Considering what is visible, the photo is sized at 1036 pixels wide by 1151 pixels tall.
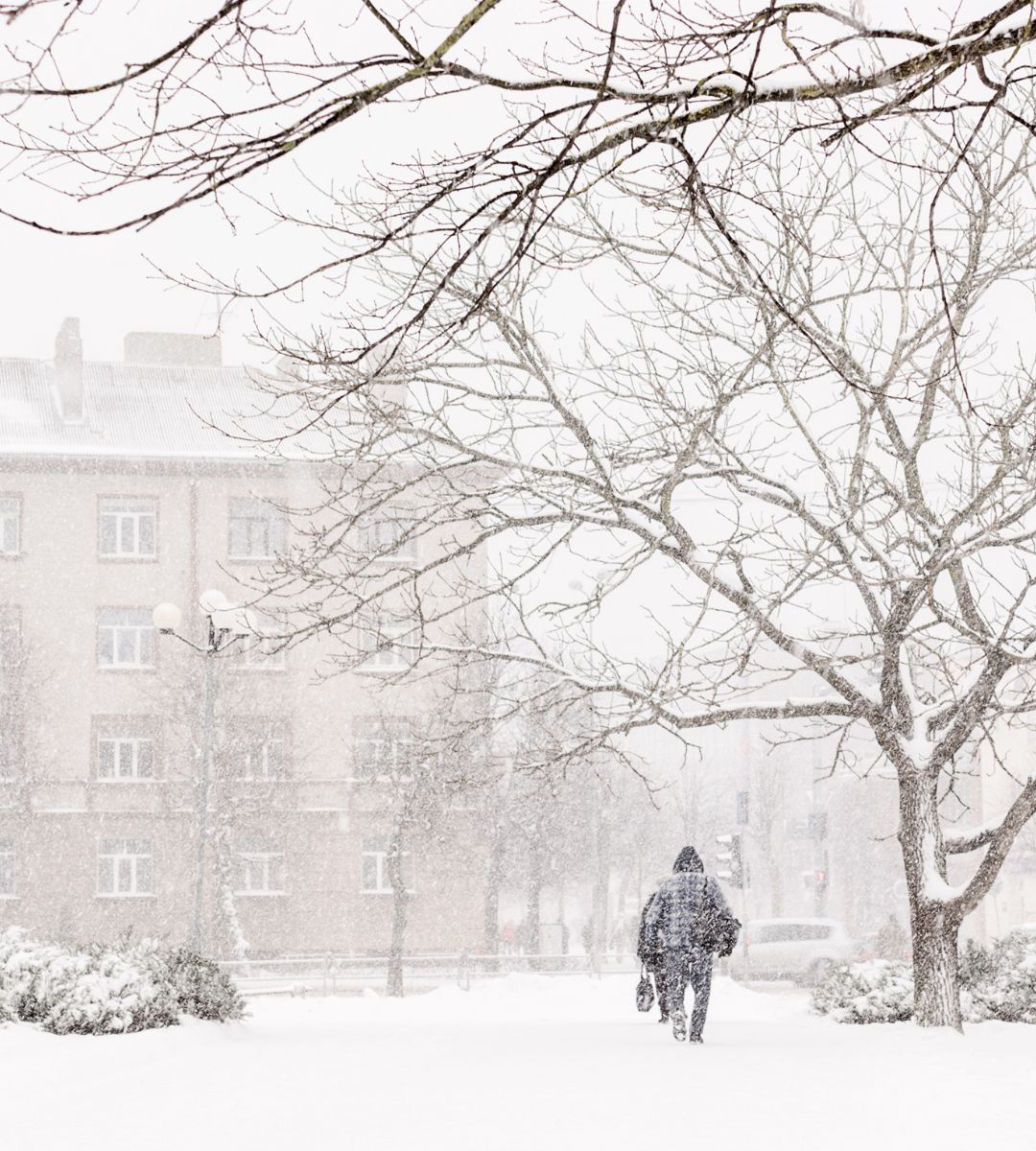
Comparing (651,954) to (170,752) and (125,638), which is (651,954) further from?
(125,638)

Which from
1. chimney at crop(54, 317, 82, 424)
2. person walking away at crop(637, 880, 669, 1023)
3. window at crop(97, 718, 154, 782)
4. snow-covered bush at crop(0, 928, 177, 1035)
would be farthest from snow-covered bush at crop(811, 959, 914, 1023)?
chimney at crop(54, 317, 82, 424)

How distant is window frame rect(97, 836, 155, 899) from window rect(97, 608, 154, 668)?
4.38 m

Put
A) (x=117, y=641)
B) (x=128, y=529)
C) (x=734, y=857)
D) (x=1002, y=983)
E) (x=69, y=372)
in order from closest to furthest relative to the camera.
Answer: (x=1002, y=983) → (x=734, y=857) → (x=117, y=641) → (x=128, y=529) → (x=69, y=372)

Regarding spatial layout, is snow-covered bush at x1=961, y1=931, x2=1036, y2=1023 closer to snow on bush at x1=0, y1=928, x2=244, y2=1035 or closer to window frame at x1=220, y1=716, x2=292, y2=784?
snow on bush at x1=0, y1=928, x2=244, y2=1035

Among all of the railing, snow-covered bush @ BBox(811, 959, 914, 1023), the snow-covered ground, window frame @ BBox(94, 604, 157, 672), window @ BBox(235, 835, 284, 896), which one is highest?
window frame @ BBox(94, 604, 157, 672)

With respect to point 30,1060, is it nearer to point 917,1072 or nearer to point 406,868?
point 917,1072

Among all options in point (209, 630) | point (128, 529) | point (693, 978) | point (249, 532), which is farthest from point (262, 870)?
point (693, 978)

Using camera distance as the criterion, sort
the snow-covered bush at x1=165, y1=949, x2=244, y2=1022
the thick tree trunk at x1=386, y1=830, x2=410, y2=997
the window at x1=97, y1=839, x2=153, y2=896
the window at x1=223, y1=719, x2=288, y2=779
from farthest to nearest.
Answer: the window at x1=97, y1=839, x2=153, y2=896, the window at x1=223, y1=719, x2=288, y2=779, the thick tree trunk at x1=386, y1=830, x2=410, y2=997, the snow-covered bush at x1=165, y1=949, x2=244, y2=1022

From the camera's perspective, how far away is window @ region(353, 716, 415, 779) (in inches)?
1372

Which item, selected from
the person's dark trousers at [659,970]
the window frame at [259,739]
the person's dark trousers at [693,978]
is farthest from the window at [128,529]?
the person's dark trousers at [693,978]

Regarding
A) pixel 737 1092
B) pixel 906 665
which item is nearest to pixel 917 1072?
pixel 737 1092

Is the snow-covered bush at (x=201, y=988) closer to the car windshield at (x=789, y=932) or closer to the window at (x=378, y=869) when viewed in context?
the car windshield at (x=789, y=932)

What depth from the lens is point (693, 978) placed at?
12500mm

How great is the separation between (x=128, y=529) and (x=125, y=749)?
5810 mm
